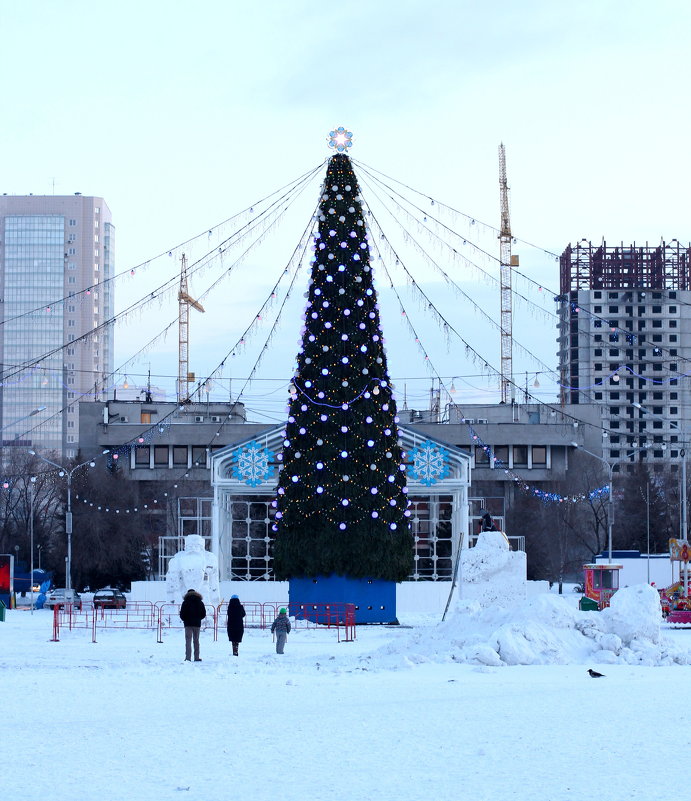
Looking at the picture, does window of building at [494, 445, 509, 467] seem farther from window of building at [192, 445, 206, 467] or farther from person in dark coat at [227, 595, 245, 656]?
person in dark coat at [227, 595, 245, 656]

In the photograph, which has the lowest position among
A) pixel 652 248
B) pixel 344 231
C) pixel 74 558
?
pixel 74 558

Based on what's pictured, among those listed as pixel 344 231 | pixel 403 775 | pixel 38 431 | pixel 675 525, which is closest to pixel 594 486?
pixel 675 525

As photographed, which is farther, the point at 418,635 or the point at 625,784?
the point at 418,635

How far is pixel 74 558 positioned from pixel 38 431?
112 meters

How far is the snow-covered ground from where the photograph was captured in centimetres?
1212

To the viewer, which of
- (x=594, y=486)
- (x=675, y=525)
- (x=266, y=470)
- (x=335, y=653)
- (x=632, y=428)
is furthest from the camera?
(x=632, y=428)

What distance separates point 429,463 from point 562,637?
866 inches

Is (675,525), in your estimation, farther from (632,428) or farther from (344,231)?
(632,428)

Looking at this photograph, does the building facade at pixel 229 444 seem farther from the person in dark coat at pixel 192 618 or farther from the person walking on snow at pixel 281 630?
the person in dark coat at pixel 192 618

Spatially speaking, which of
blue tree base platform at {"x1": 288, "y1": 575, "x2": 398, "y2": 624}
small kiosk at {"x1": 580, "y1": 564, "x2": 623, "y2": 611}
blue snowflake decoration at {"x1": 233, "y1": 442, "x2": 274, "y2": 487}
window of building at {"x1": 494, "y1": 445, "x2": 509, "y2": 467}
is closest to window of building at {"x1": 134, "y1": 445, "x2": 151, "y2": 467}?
window of building at {"x1": 494, "y1": 445, "x2": 509, "y2": 467}

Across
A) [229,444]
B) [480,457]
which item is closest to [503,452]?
[480,457]

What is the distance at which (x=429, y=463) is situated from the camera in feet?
156

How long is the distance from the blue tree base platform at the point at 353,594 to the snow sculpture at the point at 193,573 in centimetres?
264

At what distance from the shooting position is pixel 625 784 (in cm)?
1202
